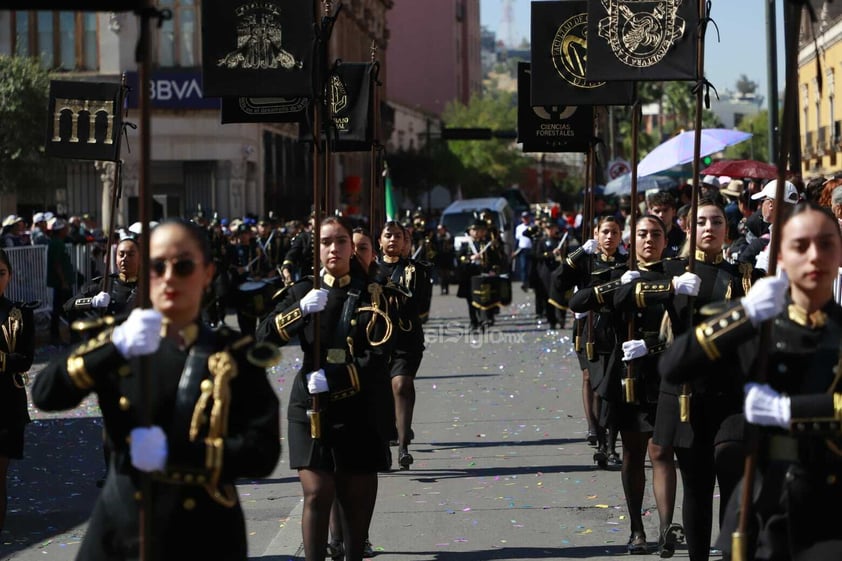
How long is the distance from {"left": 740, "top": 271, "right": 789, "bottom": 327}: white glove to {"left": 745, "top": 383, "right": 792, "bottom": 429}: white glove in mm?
227

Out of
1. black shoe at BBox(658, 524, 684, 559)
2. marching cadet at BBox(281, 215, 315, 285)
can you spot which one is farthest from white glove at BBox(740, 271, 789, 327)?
marching cadet at BBox(281, 215, 315, 285)

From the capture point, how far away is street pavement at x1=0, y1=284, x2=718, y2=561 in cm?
842

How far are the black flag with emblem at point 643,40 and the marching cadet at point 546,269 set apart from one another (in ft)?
51.1

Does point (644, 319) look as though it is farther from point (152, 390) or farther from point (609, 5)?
point (152, 390)

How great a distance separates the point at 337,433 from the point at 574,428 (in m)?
6.05

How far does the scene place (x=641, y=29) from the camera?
8.88 metres

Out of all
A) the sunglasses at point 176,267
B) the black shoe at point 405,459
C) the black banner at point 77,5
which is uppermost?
the black banner at point 77,5

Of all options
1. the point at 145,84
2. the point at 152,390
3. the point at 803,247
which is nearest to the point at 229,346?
the point at 152,390

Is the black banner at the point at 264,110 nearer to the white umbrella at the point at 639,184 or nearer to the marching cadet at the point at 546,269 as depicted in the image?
the marching cadet at the point at 546,269

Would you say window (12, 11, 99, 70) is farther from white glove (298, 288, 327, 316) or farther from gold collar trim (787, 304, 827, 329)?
gold collar trim (787, 304, 827, 329)

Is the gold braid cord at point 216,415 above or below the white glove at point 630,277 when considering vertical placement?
below

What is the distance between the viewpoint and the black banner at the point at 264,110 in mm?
10602

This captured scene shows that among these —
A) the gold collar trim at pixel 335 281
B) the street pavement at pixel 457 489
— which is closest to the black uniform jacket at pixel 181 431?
the gold collar trim at pixel 335 281

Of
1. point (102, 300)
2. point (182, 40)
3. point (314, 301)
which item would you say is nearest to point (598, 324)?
point (314, 301)
